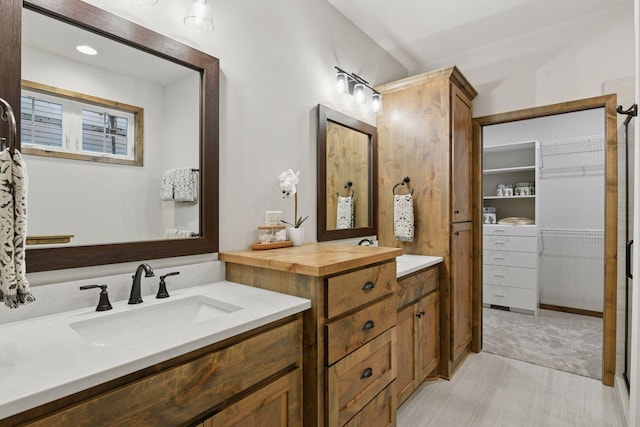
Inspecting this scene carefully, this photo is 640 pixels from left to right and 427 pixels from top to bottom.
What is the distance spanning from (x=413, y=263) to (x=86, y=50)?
78.8 inches

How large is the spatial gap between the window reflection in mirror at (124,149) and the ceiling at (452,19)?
4.83 feet

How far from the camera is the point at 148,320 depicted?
1.22m

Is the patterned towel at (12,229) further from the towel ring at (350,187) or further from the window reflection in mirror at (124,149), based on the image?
the towel ring at (350,187)

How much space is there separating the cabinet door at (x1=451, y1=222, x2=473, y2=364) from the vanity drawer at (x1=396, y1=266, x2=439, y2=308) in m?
0.19

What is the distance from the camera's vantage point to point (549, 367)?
2.60m

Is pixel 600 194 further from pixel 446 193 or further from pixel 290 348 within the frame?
pixel 290 348

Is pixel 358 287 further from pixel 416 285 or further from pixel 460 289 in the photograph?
pixel 460 289

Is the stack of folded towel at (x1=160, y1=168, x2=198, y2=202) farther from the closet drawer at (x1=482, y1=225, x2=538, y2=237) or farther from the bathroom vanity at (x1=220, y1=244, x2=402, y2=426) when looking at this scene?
the closet drawer at (x1=482, y1=225, x2=538, y2=237)

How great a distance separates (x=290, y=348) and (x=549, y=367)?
8.13 ft

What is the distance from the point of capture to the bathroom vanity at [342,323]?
1259mm

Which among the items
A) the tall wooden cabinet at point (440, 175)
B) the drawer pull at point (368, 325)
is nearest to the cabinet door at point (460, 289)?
the tall wooden cabinet at point (440, 175)

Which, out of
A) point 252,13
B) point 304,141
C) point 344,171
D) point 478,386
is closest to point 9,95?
point 252,13

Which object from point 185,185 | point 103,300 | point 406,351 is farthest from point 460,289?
point 103,300

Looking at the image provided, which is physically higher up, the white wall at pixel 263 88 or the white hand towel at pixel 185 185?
the white wall at pixel 263 88
